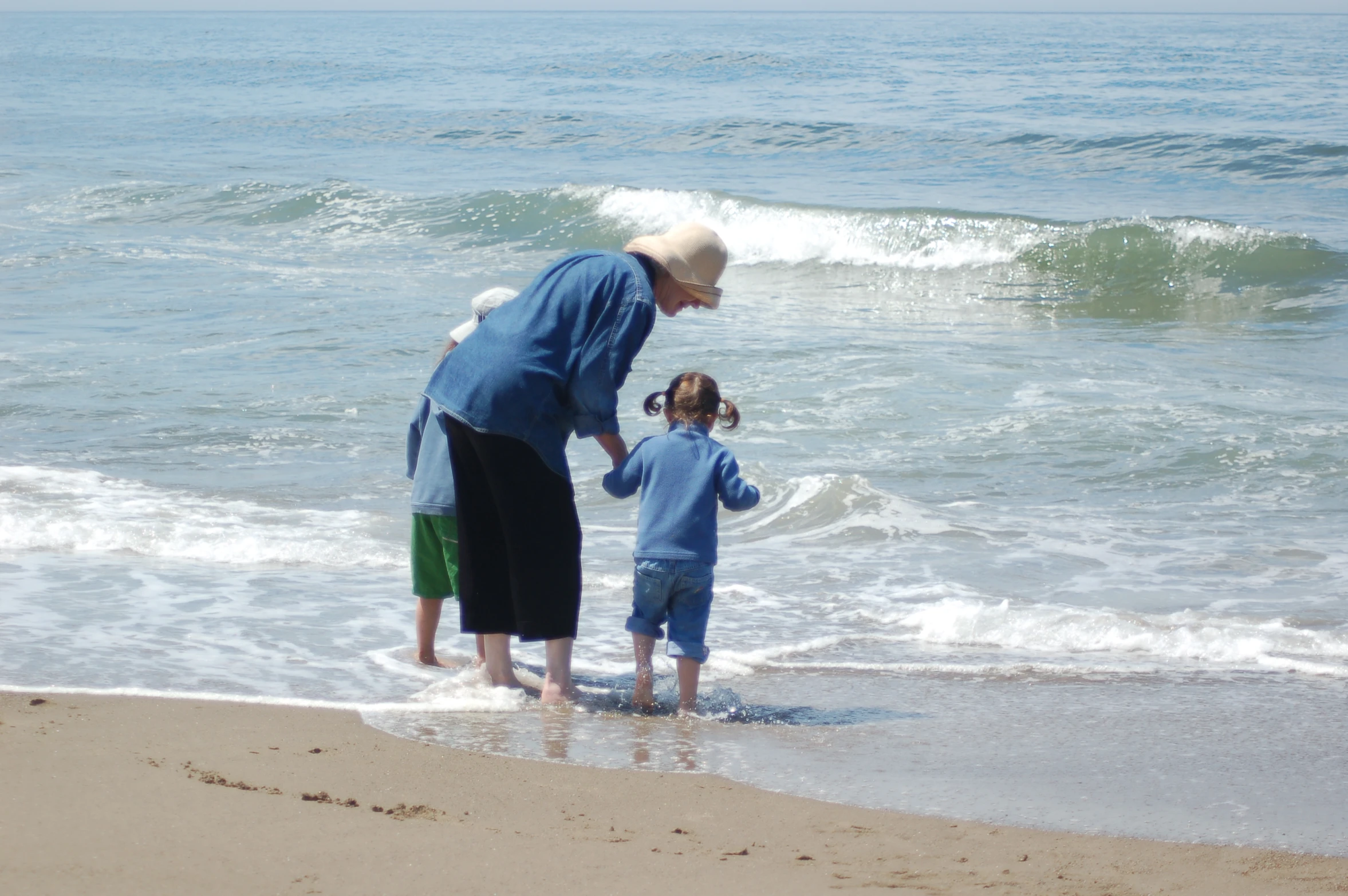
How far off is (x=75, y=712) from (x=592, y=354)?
5.31ft

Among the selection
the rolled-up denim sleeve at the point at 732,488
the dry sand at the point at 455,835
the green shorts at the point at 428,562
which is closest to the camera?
the dry sand at the point at 455,835

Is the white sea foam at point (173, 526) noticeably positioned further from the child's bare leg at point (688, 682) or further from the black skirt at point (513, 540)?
the child's bare leg at point (688, 682)

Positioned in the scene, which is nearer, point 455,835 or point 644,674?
point 455,835

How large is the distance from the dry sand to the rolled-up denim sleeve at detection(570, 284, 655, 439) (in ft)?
2.92

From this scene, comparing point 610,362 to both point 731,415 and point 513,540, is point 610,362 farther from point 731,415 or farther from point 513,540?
point 513,540

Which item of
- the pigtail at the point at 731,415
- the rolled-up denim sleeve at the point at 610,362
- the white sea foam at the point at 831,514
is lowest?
the white sea foam at the point at 831,514

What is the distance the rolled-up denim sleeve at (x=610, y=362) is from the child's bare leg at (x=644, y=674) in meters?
0.76

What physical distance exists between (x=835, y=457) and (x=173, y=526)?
3.44m

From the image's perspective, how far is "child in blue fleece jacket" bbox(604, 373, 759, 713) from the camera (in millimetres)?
3742

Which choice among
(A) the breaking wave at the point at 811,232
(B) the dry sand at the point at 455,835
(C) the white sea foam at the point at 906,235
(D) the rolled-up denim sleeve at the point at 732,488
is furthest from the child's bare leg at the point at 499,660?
(C) the white sea foam at the point at 906,235

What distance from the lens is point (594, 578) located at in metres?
5.34

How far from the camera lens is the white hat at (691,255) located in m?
3.42

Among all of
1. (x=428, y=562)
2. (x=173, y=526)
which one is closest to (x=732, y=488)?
(x=428, y=562)

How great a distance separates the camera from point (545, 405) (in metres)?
3.39
